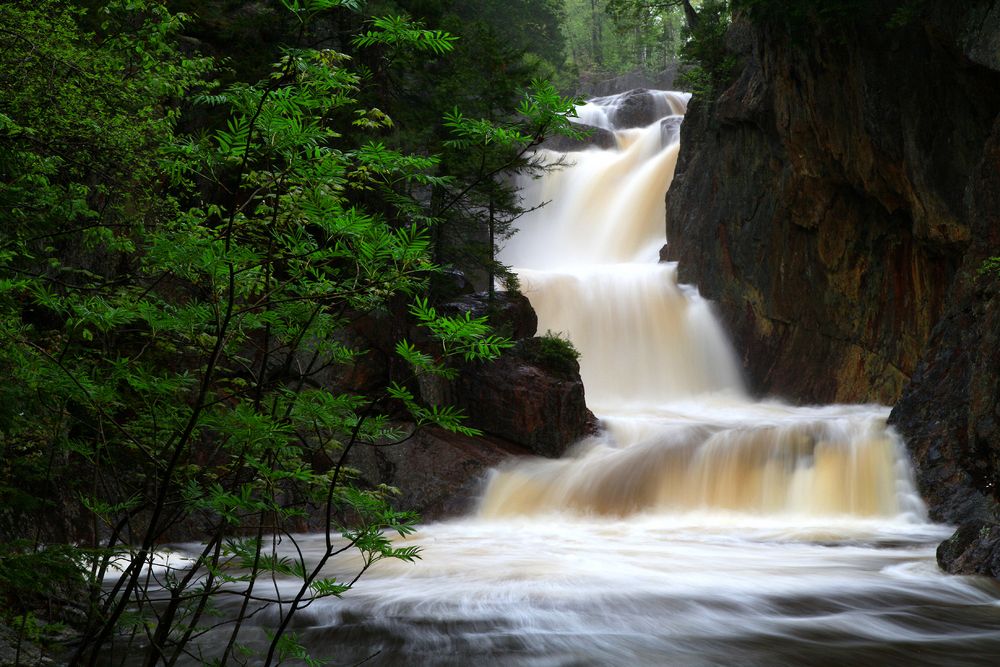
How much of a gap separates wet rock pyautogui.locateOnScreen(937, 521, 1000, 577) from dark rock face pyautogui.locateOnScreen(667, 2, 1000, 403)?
5.97 m

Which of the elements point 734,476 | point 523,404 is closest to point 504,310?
point 523,404

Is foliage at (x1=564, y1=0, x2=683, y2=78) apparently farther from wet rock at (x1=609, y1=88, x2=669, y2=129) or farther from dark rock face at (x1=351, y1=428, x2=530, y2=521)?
dark rock face at (x1=351, y1=428, x2=530, y2=521)

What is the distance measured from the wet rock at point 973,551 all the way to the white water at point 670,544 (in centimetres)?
23

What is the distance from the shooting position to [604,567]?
380 inches

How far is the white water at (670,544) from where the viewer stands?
6793 millimetres

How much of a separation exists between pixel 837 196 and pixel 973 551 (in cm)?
1126

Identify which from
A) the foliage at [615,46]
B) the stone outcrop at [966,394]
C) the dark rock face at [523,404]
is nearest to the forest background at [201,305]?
the dark rock face at [523,404]

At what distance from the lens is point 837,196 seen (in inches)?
719

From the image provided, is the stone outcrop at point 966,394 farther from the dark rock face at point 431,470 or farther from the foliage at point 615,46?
the foliage at point 615,46

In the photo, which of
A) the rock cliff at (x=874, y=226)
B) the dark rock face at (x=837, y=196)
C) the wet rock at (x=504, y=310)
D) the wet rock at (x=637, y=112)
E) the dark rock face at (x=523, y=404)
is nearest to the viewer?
the rock cliff at (x=874, y=226)

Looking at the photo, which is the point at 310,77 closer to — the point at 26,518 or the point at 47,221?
the point at 47,221

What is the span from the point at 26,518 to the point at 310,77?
5.97 metres

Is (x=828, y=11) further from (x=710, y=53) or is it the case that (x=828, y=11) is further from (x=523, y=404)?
(x=710, y=53)

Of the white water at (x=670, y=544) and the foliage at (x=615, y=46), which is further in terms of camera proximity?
the foliage at (x=615, y=46)
